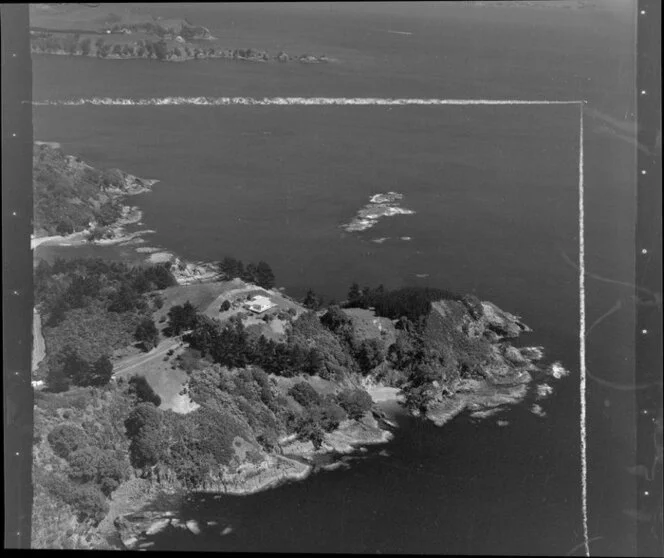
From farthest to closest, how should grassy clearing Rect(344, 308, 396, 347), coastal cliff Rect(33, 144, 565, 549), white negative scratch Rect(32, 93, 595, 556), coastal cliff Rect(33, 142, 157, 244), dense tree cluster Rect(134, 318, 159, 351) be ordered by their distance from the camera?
grassy clearing Rect(344, 308, 396, 347)
dense tree cluster Rect(134, 318, 159, 351)
coastal cliff Rect(33, 142, 157, 244)
coastal cliff Rect(33, 144, 565, 549)
white negative scratch Rect(32, 93, 595, 556)

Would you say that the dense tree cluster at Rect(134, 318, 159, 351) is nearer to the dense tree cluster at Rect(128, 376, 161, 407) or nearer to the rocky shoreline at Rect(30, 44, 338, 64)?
the dense tree cluster at Rect(128, 376, 161, 407)

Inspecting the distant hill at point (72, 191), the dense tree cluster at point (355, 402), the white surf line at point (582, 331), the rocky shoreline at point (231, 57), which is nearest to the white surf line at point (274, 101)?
the rocky shoreline at point (231, 57)

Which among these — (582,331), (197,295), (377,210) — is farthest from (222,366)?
(582,331)

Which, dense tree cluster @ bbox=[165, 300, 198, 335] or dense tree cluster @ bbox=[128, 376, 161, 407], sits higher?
dense tree cluster @ bbox=[165, 300, 198, 335]

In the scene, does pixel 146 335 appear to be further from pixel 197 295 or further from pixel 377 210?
pixel 377 210

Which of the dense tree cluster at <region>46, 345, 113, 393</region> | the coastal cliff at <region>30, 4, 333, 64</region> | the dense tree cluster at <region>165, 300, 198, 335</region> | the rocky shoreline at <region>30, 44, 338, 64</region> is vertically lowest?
the dense tree cluster at <region>46, 345, 113, 393</region>

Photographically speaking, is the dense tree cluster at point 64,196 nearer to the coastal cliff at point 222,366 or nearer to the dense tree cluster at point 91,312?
the coastal cliff at point 222,366

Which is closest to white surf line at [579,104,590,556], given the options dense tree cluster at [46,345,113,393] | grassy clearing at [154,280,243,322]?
grassy clearing at [154,280,243,322]
